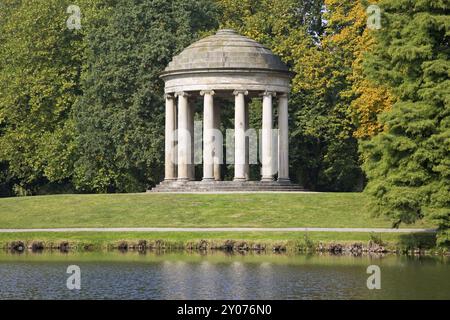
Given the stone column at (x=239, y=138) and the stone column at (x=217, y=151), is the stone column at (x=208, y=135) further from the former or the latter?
the stone column at (x=217, y=151)

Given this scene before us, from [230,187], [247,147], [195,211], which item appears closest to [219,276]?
[195,211]

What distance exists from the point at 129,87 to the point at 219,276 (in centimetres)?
3883

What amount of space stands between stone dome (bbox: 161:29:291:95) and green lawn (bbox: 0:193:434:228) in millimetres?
8199

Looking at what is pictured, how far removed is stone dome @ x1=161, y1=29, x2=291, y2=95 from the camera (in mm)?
72062

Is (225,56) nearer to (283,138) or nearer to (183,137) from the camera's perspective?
(183,137)

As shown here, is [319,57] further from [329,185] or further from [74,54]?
[74,54]

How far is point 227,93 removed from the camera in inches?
2955

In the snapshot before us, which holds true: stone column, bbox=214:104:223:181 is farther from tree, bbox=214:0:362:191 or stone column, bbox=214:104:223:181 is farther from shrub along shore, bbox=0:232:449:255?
shrub along shore, bbox=0:232:449:255

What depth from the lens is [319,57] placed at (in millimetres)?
79688

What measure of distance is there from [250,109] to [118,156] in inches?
407

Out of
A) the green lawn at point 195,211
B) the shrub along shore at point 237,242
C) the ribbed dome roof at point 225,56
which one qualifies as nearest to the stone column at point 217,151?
the ribbed dome roof at point 225,56
